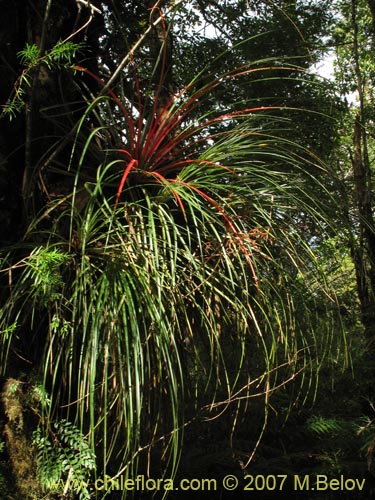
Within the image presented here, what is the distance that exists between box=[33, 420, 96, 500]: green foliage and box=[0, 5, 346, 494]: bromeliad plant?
0.12ft

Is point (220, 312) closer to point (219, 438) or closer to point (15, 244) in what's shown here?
point (15, 244)

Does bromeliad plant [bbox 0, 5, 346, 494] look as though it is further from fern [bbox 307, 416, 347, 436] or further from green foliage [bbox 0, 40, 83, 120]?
fern [bbox 307, 416, 347, 436]

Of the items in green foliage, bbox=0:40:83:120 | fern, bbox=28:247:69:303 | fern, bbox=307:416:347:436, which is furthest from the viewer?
fern, bbox=307:416:347:436

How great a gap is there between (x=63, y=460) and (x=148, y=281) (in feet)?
1.54

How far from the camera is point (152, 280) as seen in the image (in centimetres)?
129

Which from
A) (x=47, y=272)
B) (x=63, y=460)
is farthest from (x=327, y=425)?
(x=47, y=272)

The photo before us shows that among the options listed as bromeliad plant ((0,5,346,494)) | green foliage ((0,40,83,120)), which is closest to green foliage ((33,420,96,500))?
bromeliad plant ((0,5,346,494))

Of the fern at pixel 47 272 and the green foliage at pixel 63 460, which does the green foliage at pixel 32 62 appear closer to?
the fern at pixel 47 272

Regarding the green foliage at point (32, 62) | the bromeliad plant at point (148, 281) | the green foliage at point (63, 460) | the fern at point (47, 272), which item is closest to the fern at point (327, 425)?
the bromeliad plant at point (148, 281)

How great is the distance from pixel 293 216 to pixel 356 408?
5.51 feet

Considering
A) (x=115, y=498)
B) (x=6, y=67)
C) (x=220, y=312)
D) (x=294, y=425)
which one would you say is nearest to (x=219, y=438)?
(x=294, y=425)

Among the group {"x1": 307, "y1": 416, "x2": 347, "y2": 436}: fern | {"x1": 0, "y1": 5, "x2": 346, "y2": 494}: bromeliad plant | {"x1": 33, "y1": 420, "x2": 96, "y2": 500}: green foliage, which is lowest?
{"x1": 307, "y1": 416, "x2": 347, "y2": 436}: fern

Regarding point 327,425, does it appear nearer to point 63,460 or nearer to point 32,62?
point 63,460

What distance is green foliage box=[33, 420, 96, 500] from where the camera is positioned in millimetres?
1246
